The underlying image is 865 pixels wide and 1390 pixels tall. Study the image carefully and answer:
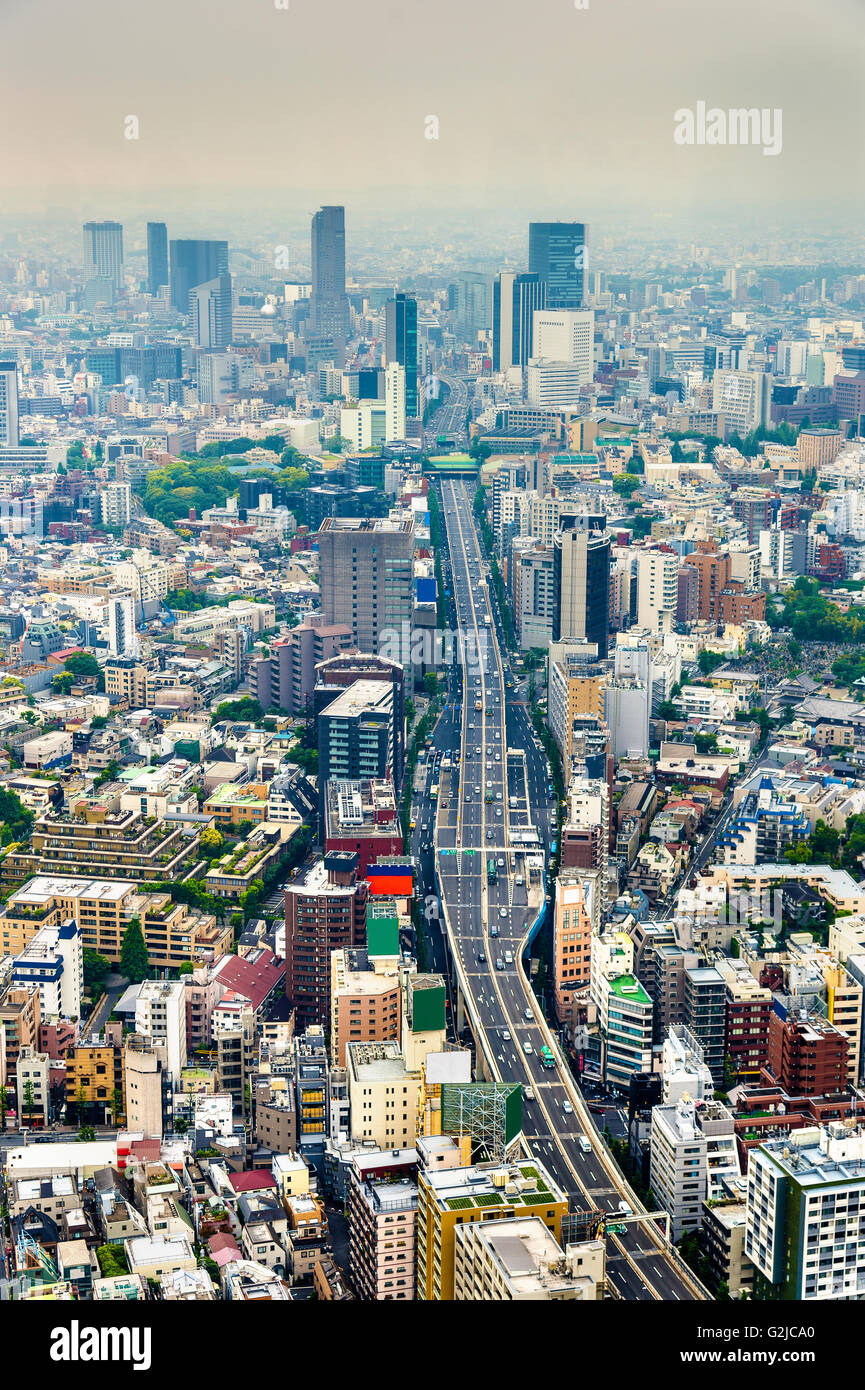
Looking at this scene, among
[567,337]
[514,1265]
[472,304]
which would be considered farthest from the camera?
[472,304]

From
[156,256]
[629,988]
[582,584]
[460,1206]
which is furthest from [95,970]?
[156,256]

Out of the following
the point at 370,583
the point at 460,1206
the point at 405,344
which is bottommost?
the point at 460,1206

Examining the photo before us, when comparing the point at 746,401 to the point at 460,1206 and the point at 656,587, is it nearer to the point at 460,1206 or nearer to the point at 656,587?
the point at 656,587

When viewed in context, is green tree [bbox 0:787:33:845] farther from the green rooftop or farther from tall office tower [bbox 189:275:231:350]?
tall office tower [bbox 189:275:231:350]

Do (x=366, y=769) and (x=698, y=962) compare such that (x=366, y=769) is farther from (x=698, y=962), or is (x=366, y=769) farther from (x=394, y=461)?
(x=394, y=461)

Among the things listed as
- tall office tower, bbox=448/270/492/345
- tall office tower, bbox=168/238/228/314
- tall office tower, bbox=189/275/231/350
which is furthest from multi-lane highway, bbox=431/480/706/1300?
tall office tower, bbox=189/275/231/350
